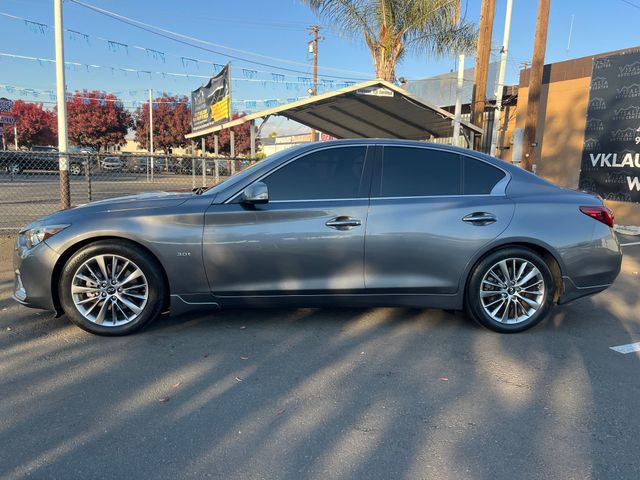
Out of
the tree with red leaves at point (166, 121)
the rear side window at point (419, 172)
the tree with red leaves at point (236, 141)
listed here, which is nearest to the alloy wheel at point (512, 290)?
the rear side window at point (419, 172)

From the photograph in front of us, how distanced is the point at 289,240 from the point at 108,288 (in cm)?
152

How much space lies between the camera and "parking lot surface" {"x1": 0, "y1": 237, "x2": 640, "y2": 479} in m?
2.45

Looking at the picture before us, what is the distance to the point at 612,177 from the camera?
38.7 feet

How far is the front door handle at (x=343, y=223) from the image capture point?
12.9 ft

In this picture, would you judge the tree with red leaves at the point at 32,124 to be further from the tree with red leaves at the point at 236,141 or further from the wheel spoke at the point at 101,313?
the wheel spoke at the point at 101,313

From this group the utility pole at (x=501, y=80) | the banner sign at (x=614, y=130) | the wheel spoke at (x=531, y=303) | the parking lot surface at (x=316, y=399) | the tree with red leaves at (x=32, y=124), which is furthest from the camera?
the tree with red leaves at (x=32, y=124)

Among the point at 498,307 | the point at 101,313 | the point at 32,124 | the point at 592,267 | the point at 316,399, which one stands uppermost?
the point at 32,124

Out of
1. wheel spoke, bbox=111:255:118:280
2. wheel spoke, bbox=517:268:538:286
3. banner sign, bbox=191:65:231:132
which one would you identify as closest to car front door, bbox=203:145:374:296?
wheel spoke, bbox=111:255:118:280

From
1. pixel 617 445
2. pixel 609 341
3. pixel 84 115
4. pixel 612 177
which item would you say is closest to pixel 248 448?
pixel 617 445

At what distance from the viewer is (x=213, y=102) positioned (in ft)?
56.2

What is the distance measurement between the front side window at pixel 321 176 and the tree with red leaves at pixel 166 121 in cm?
4521

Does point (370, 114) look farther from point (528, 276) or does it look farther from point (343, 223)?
point (343, 223)

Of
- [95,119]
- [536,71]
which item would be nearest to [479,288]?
[536,71]

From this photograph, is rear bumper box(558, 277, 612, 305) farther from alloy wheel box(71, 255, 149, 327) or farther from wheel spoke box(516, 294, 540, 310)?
alloy wheel box(71, 255, 149, 327)
